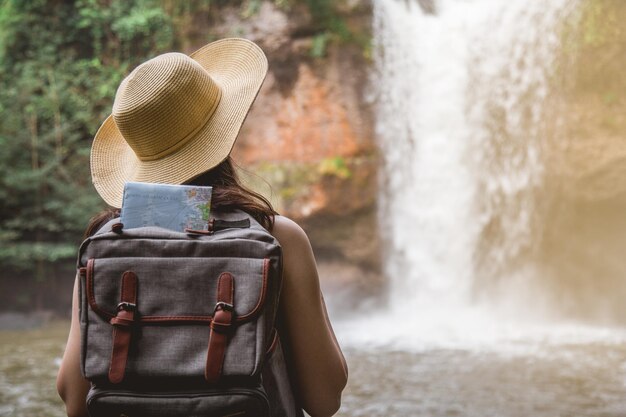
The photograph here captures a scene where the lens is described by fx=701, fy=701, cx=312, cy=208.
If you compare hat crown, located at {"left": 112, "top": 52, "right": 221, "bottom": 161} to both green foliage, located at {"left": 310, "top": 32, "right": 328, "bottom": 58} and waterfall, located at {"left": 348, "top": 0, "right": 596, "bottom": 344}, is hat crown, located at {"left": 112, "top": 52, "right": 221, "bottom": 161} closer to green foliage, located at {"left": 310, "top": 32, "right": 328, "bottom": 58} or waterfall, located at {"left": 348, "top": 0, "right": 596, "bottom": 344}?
green foliage, located at {"left": 310, "top": 32, "right": 328, "bottom": 58}

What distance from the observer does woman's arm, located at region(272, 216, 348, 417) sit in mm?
1297

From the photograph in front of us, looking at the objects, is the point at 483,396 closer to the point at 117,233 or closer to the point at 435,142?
the point at 117,233

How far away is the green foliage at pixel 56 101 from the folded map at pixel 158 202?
919 cm

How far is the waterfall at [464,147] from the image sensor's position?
10.3m

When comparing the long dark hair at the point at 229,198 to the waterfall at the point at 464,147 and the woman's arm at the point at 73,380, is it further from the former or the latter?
the waterfall at the point at 464,147

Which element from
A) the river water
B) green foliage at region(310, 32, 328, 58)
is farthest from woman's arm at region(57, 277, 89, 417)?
green foliage at region(310, 32, 328, 58)

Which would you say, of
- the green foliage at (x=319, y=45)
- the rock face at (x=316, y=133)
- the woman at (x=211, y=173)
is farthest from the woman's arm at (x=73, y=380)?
A: the green foliage at (x=319, y=45)

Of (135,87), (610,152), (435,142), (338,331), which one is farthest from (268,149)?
(135,87)

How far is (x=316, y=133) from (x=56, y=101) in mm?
4182

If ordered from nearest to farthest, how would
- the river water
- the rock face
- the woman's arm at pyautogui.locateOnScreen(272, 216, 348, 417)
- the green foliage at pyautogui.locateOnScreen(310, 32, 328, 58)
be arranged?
1. the woman's arm at pyautogui.locateOnScreen(272, 216, 348, 417)
2. the river water
3. the green foliage at pyautogui.locateOnScreen(310, 32, 328, 58)
4. the rock face

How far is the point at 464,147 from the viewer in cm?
1038

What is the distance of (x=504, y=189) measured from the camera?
1041 cm

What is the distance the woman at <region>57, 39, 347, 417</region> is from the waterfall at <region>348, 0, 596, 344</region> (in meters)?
9.03

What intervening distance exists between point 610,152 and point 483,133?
181 centimetres
